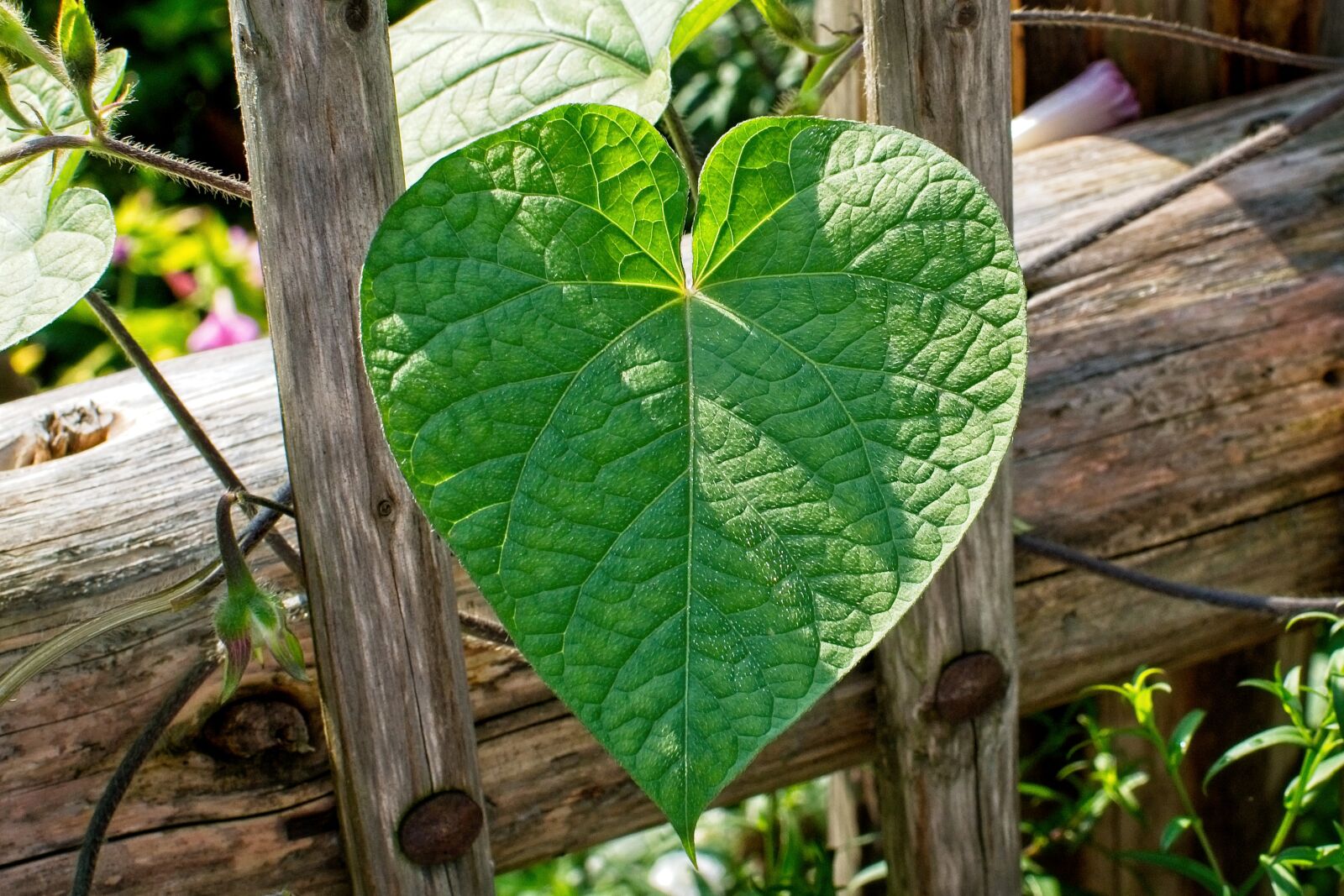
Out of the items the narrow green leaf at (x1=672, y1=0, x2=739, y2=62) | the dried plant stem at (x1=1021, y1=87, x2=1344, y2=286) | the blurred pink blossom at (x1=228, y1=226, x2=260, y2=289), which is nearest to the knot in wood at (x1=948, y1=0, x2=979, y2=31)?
the narrow green leaf at (x1=672, y1=0, x2=739, y2=62)

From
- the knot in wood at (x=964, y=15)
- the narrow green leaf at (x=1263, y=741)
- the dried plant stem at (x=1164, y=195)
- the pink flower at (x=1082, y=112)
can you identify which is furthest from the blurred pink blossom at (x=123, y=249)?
the narrow green leaf at (x=1263, y=741)

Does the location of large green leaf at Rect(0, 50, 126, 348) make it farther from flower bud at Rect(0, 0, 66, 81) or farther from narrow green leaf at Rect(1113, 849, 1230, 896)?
narrow green leaf at Rect(1113, 849, 1230, 896)

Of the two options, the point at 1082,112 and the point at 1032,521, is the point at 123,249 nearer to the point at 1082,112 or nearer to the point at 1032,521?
the point at 1082,112

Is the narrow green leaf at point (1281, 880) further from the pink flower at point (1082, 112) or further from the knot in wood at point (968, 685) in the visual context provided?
the pink flower at point (1082, 112)

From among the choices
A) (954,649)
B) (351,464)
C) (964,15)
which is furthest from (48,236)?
(954,649)

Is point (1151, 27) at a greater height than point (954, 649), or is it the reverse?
point (1151, 27)

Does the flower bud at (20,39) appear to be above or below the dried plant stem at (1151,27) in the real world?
above

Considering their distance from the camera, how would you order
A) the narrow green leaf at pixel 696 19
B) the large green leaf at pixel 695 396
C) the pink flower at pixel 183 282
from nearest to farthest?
1. the large green leaf at pixel 695 396
2. the narrow green leaf at pixel 696 19
3. the pink flower at pixel 183 282
